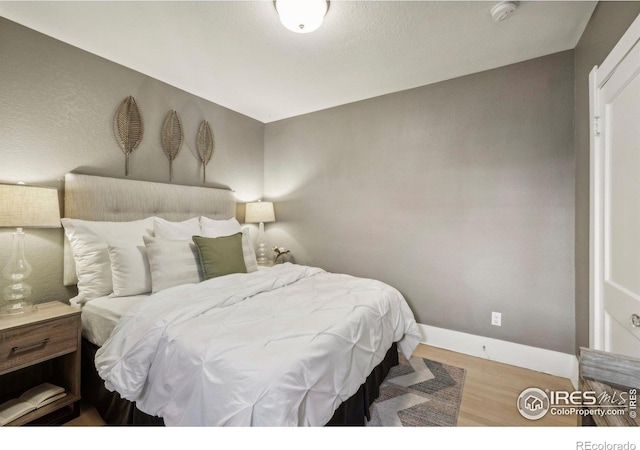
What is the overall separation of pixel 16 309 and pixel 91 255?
465 mm

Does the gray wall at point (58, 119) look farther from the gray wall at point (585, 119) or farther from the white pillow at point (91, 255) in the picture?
the gray wall at point (585, 119)

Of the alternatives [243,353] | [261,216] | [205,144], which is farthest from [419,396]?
[205,144]

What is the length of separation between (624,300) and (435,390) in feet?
4.08

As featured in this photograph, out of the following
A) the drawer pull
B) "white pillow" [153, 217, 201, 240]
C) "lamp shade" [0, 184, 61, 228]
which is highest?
"lamp shade" [0, 184, 61, 228]

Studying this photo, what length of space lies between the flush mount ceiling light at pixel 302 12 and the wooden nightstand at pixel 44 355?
2164 mm

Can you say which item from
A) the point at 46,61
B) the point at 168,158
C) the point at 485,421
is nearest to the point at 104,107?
the point at 46,61

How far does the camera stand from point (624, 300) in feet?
4.38

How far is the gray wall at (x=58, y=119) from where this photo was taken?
1908 mm

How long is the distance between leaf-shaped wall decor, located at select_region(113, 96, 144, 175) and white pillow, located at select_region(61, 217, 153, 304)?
0.66 m

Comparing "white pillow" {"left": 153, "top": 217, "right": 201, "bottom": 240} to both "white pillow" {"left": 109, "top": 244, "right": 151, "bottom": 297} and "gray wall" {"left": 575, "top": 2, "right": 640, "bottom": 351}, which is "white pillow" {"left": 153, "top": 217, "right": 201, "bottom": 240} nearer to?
"white pillow" {"left": 109, "top": 244, "right": 151, "bottom": 297}

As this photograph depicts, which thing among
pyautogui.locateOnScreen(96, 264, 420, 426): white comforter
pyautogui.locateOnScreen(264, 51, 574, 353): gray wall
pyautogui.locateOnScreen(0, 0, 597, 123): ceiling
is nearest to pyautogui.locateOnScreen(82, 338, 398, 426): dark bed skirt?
pyautogui.locateOnScreen(96, 264, 420, 426): white comforter

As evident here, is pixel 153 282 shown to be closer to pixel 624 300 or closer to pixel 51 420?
pixel 51 420

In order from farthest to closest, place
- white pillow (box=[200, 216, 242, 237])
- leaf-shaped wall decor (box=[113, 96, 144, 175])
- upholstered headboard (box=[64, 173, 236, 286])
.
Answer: white pillow (box=[200, 216, 242, 237]) → leaf-shaped wall decor (box=[113, 96, 144, 175]) → upholstered headboard (box=[64, 173, 236, 286])

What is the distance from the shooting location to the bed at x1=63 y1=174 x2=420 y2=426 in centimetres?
112
